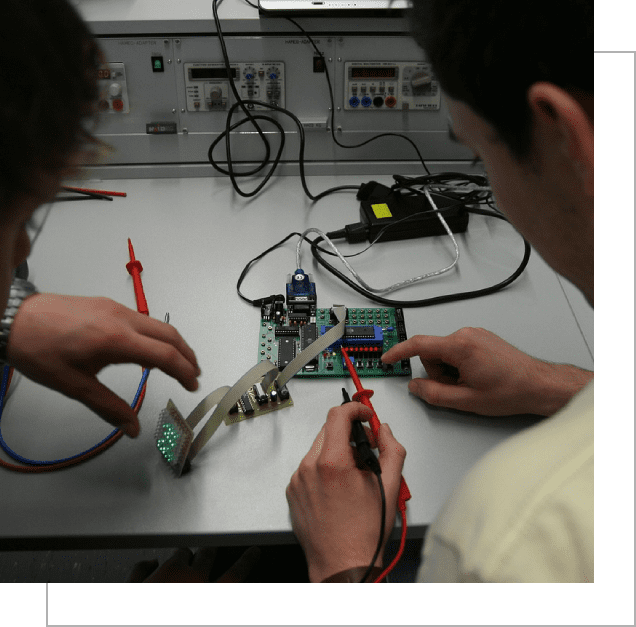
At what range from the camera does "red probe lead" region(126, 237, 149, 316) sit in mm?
1056

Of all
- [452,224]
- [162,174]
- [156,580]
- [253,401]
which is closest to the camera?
[253,401]

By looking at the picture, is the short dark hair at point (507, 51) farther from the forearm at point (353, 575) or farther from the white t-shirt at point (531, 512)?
the forearm at point (353, 575)

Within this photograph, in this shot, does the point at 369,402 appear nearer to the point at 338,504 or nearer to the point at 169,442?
the point at 338,504

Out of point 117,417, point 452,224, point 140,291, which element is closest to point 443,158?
point 452,224

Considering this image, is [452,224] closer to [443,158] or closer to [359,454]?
[443,158]

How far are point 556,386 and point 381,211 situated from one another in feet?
1.97

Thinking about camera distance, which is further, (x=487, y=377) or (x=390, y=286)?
(x=390, y=286)

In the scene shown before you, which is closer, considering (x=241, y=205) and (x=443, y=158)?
(x=241, y=205)

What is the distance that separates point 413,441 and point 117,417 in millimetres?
433

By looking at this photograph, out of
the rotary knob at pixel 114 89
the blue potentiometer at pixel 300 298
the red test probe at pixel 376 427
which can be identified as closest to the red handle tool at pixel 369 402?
the red test probe at pixel 376 427

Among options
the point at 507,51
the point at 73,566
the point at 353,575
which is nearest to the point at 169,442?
the point at 353,575

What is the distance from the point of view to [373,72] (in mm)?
1430

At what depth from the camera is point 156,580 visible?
1080 mm

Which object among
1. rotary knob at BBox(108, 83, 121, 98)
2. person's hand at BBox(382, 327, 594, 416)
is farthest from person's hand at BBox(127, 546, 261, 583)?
rotary knob at BBox(108, 83, 121, 98)
